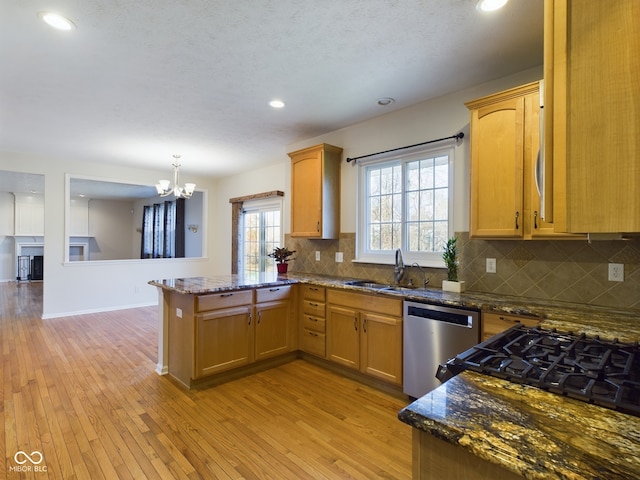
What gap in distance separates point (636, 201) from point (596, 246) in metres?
2.16

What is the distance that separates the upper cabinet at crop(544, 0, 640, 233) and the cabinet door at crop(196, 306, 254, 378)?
111 inches

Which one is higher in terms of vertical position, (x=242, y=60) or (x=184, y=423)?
(x=242, y=60)

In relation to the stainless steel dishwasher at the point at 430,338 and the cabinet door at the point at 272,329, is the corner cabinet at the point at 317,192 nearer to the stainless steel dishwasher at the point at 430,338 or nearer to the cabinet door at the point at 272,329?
the cabinet door at the point at 272,329

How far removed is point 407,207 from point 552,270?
1.38m

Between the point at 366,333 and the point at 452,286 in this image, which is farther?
the point at 366,333

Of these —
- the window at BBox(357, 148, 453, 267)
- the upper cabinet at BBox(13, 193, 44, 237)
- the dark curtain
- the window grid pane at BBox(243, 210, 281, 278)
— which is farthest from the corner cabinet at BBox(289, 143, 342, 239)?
the upper cabinet at BBox(13, 193, 44, 237)

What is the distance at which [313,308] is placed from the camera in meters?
3.55

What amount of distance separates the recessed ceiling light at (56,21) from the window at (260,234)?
3691mm

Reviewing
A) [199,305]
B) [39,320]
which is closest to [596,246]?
[199,305]

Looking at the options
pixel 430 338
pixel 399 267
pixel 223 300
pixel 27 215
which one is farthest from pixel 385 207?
pixel 27 215

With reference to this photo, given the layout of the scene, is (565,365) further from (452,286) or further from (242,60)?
(242,60)

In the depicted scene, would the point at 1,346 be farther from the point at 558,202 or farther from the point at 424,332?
the point at 558,202

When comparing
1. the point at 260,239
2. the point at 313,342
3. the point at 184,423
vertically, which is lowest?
the point at 184,423

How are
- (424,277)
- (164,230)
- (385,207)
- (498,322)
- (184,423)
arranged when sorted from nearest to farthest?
(498,322)
(184,423)
(424,277)
(385,207)
(164,230)
